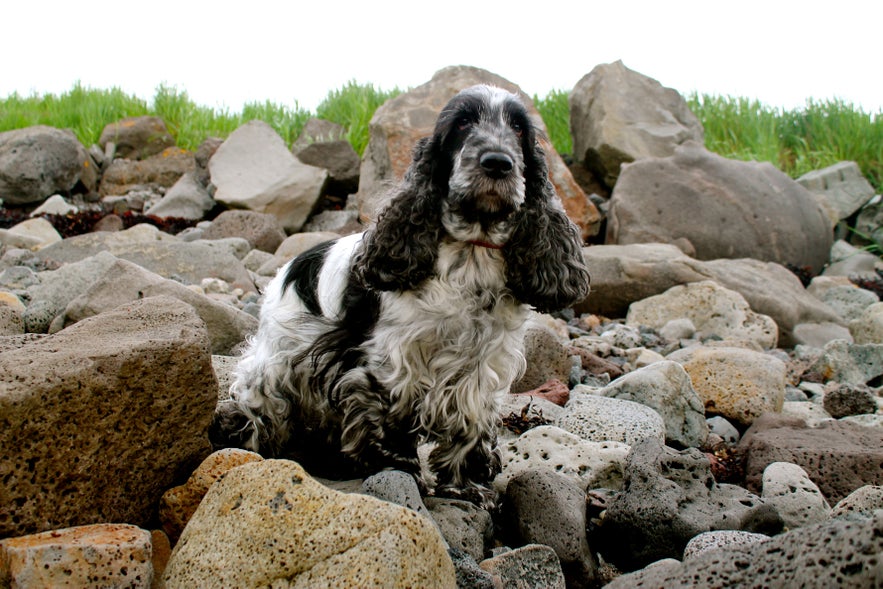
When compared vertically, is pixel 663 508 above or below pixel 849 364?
above

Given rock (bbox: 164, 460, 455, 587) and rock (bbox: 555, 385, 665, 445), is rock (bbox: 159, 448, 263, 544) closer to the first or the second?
rock (bbox: 164, 460, 455, 587)

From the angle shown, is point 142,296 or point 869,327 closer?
point 142,296

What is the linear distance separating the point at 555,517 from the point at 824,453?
6.16ft

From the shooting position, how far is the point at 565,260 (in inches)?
170

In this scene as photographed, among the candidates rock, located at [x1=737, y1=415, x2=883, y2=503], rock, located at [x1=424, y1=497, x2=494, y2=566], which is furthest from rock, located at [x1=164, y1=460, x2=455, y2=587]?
rock, located at [x1=737, y1=415, x2=883, y2=503]

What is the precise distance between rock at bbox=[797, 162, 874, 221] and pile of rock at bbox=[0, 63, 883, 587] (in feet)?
4.55

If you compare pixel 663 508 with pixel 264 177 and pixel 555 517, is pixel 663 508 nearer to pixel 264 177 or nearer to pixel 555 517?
pixel 555 517

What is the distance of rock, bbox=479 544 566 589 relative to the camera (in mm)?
3268

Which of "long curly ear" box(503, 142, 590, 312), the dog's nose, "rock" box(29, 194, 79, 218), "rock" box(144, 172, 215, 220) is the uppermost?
the dog's nose

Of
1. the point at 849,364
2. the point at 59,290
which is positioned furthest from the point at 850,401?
the point at 59,290

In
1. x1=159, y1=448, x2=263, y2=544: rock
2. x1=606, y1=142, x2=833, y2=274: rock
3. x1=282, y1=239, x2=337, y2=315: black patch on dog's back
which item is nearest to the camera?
x1=159, y1=448, x2=263, y2=544: rock

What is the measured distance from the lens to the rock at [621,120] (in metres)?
13.3

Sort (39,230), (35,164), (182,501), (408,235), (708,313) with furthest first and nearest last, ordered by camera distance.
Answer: (35,164), (39,230), (708,313), (408,235), (182,501)

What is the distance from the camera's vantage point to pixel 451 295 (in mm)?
4047
